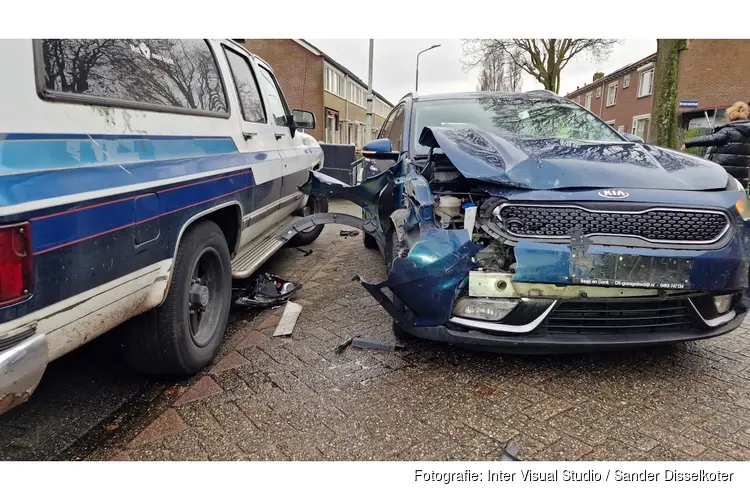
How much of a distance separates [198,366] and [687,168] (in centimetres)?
304

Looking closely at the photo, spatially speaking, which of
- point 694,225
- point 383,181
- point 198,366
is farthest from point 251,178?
point 694,225

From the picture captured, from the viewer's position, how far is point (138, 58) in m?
2.32

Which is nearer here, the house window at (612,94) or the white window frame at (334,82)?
the white window frame at (334,82)

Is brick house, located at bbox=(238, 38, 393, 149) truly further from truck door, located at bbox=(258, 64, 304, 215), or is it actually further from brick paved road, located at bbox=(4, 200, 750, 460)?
brick paved road, located at bbox=(4, 200, 750, 460)

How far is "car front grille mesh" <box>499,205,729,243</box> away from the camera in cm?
236

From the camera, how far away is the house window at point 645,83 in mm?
26047

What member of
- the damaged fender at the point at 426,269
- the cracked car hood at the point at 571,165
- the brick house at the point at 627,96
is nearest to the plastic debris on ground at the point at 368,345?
the damaged fender at the point at 426,269

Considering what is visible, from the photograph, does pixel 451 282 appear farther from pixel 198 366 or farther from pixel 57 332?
pixel 57 332

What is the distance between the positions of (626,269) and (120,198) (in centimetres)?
232

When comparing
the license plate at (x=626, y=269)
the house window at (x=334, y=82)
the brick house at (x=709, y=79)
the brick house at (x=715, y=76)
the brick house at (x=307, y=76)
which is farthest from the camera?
the house window at (x=334, y=82)

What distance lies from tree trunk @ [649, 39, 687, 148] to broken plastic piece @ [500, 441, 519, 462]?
982cm

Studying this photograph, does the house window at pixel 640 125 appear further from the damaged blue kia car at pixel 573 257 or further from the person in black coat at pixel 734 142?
the damaged blue kia car at pixel 573 257

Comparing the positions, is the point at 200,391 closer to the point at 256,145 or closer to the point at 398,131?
the point at 256,145

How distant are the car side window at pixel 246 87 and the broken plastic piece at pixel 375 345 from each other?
6.22 ft
